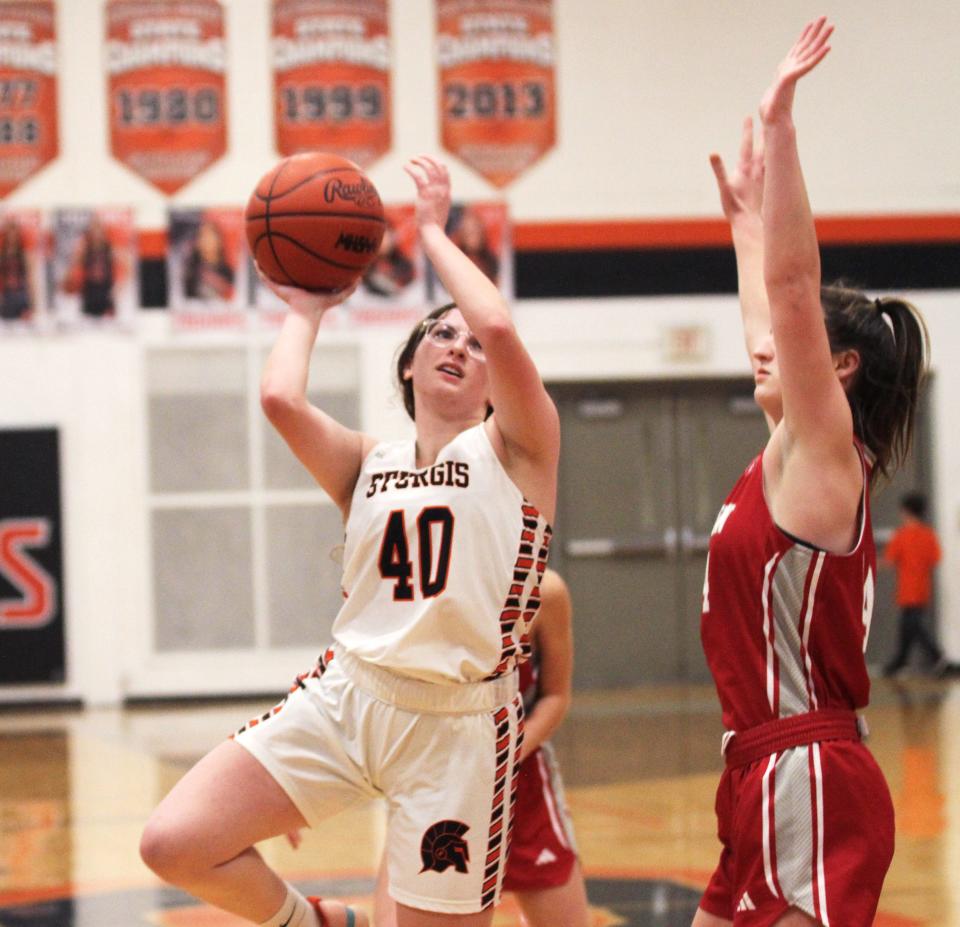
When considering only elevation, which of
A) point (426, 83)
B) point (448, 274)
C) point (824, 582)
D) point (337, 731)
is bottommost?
point (337, 731)

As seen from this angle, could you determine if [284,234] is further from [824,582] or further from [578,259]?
[578,259]

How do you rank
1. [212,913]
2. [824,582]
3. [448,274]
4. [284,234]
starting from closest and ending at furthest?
[824,582], [448,274], [284,234], [212,913]

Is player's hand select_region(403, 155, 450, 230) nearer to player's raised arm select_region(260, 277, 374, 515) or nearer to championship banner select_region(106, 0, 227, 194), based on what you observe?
player's raised arm select_region(260, 277, 374, 515)

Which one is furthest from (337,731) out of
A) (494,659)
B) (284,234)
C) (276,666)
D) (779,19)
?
(779,19)

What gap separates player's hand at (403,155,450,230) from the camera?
3.29 m

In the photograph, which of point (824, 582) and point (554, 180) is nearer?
point (824, 582)

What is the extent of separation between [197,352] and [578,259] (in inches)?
128

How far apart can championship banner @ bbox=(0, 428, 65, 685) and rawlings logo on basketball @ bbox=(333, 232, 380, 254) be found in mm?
9057

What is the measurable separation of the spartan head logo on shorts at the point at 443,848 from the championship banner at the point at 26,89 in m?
10.3

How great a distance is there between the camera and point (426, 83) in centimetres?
1242

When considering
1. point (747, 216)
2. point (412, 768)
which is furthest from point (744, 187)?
point (412, 768)

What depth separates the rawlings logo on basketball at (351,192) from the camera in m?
3.67

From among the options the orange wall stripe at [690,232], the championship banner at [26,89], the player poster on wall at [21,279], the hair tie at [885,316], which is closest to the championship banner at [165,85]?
the championship banner at [26,89]

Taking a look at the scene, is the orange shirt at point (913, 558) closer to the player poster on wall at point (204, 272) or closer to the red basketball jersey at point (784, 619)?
the player poster on wall at point (204, 272)
